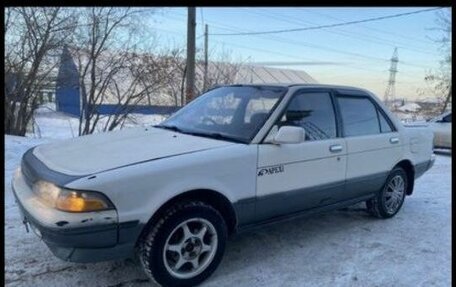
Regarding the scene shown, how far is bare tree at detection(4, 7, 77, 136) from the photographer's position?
35.9 feet

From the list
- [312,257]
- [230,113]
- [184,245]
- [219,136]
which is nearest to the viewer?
[184,245]

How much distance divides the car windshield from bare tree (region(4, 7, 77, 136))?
26.8 feet

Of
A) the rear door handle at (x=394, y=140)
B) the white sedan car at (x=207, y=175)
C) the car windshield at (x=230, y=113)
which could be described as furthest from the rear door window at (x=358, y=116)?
the car windshield at (x=230, y=113)

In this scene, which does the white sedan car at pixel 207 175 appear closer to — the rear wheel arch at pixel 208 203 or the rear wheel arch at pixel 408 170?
the rear wheel arch at pixel 208 203

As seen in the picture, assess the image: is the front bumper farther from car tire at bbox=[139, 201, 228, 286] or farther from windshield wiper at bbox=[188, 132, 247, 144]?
windshield wiper at bbox=[188, 132, 247, 144]

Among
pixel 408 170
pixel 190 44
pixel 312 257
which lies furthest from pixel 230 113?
pixel 190 44

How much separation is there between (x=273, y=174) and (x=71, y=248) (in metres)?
1.76

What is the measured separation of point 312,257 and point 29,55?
9.95 metres

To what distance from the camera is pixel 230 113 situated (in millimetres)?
4227

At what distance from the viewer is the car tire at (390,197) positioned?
5121mm

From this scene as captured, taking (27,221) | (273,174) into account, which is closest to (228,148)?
(273,174)

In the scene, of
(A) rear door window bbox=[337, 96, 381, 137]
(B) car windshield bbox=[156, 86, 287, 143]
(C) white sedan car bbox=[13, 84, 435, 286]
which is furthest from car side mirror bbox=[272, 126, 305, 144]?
(A) rear door window bbox=[337, 96, 381, 137]

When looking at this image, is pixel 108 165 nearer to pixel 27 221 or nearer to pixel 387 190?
pixel 27 221

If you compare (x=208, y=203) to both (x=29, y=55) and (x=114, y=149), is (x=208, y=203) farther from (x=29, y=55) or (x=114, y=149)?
(x=29, y=55)
